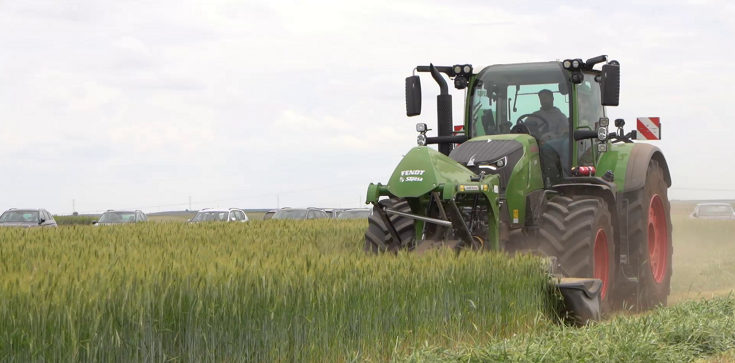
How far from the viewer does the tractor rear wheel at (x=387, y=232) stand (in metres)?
10.5

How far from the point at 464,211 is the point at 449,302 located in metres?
2.04

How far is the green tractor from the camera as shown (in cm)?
986

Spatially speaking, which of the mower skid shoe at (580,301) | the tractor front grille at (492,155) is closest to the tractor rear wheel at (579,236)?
the mower skid shoe at (580,301)

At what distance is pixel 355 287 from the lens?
24.7ft

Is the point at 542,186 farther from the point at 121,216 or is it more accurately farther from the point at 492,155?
the point at 121,216

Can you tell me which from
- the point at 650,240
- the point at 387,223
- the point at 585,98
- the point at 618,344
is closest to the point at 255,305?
the point at 618,344

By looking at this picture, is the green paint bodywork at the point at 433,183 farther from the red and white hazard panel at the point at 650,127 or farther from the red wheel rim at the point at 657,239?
the red and white hazard panel at the point at 650,127

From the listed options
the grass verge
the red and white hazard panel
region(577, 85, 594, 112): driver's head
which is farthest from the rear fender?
the red and white hazard panel

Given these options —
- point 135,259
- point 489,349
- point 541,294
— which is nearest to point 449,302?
point 489,349

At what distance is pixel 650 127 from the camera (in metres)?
19.1

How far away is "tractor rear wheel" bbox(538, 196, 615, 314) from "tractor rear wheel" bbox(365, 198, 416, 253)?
152 cm

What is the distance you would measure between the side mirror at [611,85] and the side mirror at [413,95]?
218 cm

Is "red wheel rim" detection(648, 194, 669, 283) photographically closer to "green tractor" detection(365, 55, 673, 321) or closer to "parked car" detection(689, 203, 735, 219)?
"green tractor" detection(365, 55, 673, 321)

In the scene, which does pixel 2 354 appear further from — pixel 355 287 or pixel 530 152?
pixel 530 152
